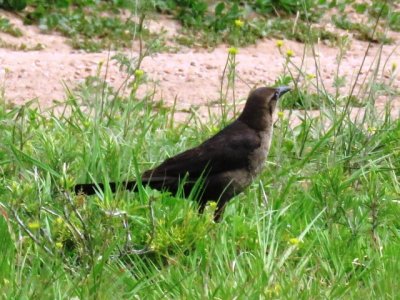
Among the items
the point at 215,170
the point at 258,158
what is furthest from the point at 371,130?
the point at 215,170

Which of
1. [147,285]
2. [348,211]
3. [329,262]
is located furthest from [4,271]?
[348,211]

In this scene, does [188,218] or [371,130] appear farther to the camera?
[371,130]

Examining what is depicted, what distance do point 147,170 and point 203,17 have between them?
5.51 metres

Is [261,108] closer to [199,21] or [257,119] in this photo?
[257,119]

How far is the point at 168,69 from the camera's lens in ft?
31.2

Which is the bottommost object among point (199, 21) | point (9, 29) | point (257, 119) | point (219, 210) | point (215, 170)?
point (9, 29)

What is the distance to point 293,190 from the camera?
6.09 meters

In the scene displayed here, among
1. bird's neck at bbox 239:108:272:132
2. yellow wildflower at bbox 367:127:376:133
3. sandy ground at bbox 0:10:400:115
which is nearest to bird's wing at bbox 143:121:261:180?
bird's neck at bbox 239:108:272:132

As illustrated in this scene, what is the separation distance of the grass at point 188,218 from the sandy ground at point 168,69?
60.1 inches

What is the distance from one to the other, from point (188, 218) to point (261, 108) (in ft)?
3.90

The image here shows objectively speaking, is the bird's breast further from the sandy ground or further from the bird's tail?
the sandy ground

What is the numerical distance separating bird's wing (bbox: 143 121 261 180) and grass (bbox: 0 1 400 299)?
164mm

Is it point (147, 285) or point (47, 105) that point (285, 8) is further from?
point (147, 285)

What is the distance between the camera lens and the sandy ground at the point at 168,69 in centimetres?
874
